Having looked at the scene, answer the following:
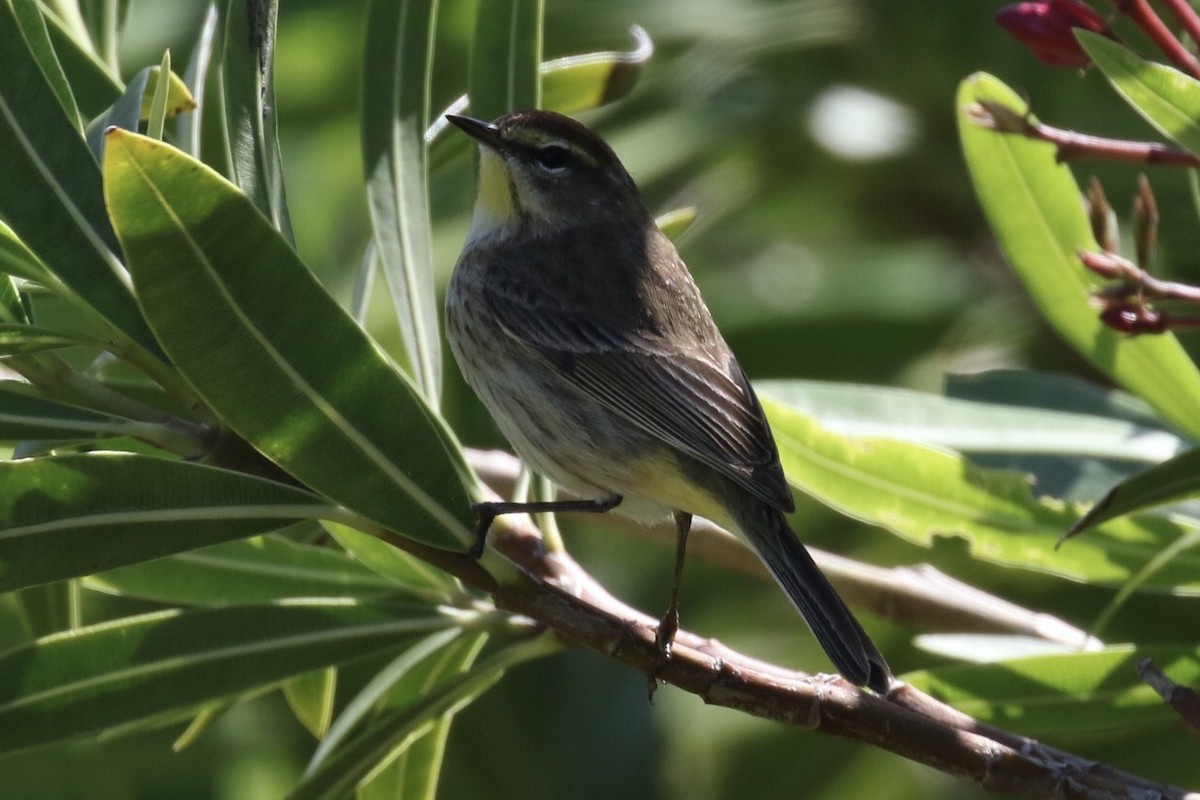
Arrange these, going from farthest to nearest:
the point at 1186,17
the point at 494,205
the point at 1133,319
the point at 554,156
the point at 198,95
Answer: the point at 494,205
the point at 554,156
the point at 198,95
the point at 1133,319
the point at 1186,17

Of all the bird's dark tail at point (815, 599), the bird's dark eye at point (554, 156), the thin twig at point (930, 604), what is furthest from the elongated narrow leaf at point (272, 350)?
the bird's dark eye at point (554, 156)

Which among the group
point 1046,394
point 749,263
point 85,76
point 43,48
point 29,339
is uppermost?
point 43,48

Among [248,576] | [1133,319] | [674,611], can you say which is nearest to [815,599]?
[674,611]

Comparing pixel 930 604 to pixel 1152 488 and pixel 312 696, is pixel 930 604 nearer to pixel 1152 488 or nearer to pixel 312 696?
pixel 1152 488

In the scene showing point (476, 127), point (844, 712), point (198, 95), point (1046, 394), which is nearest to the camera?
point (844, 712)

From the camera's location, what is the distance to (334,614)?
252cm

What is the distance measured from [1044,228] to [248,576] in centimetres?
168

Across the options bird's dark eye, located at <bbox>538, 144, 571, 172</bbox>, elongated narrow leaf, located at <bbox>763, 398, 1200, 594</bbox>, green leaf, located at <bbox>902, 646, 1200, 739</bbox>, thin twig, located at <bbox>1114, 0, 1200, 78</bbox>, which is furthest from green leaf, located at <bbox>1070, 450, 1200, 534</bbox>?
bird's dark eye, located at <bbox>538, 144, 571, 172</bbox>

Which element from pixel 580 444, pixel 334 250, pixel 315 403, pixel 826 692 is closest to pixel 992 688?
pixel 826 692

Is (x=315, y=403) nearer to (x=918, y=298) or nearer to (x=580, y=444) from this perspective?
(x=580, y=444)

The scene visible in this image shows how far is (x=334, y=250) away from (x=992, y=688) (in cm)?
237

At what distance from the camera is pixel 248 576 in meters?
2.71

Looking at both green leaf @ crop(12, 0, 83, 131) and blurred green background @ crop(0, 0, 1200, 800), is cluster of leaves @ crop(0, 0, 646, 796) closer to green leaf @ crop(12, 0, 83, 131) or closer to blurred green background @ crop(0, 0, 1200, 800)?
green leaf @ crop(12, 0, 83, 131)

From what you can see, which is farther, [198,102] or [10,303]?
[198,102]
